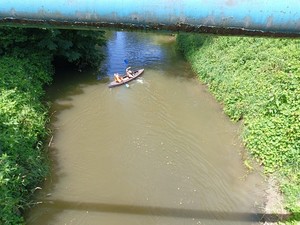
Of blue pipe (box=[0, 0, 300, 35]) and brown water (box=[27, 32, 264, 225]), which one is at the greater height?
blue pipe (box=[0, 0, 300, 35])

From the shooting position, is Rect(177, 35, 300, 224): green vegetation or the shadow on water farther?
Rect(177, 35, 300, 224): green vegetation

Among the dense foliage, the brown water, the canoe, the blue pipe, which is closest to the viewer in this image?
the blue pipe

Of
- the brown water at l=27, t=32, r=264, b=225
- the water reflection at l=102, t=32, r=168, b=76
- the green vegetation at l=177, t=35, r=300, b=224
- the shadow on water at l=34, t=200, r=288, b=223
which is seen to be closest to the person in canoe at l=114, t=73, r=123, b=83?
the brown water at l=27, t=32, r=264, b=225

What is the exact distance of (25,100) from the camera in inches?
334

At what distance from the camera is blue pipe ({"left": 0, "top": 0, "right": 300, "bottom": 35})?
1.52m

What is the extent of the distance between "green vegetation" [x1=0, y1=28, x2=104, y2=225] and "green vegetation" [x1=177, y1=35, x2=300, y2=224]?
4813mm

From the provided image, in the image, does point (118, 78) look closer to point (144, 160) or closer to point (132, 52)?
point (132, 52)

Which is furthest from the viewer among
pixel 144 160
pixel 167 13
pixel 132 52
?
pixel 132 52

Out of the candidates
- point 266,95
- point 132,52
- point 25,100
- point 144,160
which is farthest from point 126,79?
point 266,95

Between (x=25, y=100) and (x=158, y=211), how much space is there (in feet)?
14.7

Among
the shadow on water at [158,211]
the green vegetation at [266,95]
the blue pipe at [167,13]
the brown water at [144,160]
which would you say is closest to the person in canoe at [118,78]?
the brown water at [144,160]

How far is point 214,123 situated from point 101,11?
8.20m

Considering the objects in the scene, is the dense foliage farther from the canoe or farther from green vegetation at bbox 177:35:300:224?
green vegetation at bbox 177:35:300:224

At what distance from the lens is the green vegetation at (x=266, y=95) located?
6969mm
